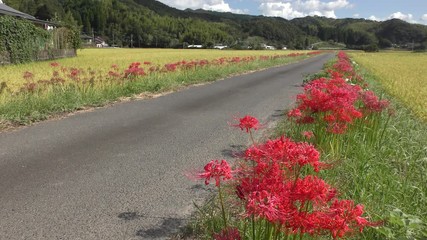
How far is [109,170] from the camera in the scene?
16.4 feet

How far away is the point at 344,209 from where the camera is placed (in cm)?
192

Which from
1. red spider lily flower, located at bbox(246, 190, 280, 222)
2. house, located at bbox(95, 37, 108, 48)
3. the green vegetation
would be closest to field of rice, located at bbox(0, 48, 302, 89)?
the green vegetation

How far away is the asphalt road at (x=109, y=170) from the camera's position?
11.6 ft

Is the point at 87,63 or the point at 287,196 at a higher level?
the point at 287,196

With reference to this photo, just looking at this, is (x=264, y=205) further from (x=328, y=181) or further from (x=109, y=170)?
(x=109, y=170)

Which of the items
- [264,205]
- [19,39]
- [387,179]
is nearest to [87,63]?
[19,39]

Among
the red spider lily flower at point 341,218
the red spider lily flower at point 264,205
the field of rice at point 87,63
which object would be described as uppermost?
the red spider lily flower at point 264,205

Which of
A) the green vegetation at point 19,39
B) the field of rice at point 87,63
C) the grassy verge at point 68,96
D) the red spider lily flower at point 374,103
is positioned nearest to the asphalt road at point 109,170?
the grassy verge at point 68,96

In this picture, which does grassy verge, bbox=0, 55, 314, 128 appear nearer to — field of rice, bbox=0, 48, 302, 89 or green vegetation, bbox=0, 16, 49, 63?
field of rice, bbox=0, 48, 302, 89

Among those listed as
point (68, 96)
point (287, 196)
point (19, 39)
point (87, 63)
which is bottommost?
point (87, 63)

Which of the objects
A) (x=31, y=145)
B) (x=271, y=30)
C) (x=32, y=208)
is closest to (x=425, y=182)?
(x=32, y=208)

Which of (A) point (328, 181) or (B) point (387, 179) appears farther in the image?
(B) point (387, 179)

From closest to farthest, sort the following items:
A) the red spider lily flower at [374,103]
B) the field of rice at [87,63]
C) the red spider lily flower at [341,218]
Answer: the red spider lily flower at [341,218] < the red spider lily flower at [374,103] < the field of rice at [87,63]

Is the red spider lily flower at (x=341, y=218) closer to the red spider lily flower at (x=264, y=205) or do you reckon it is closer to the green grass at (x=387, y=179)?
the red spider lily flower at (x=264, y=205)
